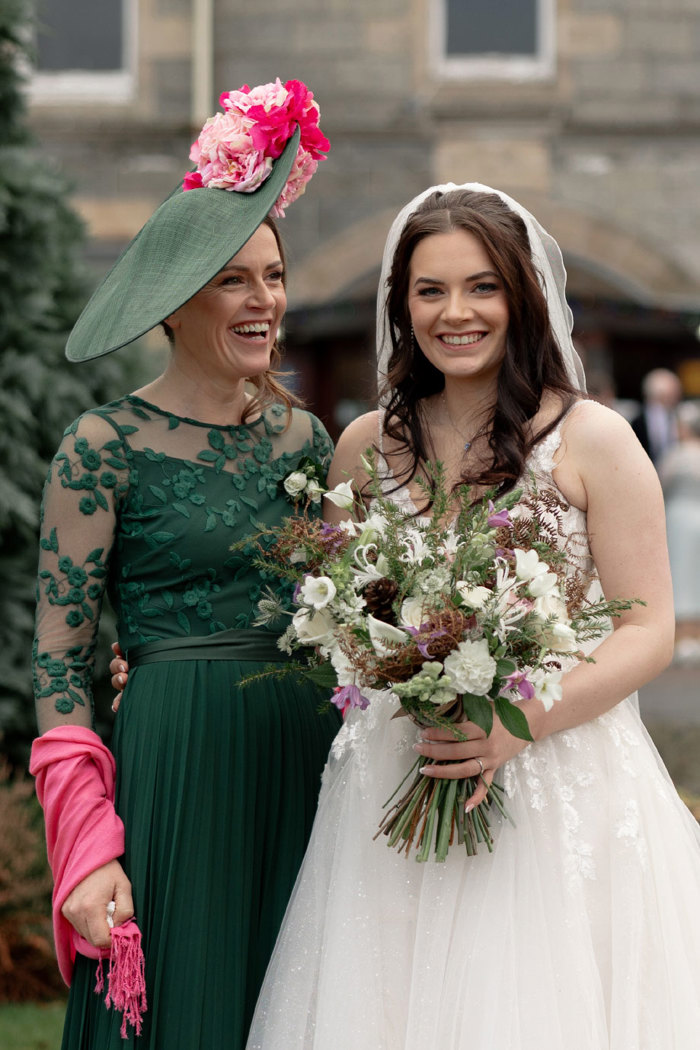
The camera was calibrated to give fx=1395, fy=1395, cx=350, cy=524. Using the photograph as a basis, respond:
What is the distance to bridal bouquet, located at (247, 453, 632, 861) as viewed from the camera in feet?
8.32

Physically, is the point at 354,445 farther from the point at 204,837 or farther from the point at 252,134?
the point at 204,837

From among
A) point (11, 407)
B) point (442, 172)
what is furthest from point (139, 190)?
point (11, 407)

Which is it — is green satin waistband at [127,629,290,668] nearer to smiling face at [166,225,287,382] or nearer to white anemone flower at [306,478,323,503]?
white anemone flower at [306,478,323,503]

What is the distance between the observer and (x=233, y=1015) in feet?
9.73

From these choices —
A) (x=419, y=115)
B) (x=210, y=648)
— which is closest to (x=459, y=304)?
(x=210, y=648)

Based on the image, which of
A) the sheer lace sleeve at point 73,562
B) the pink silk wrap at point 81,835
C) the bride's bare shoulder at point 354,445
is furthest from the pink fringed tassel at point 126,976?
the bride's bare shoulder at point 354,445

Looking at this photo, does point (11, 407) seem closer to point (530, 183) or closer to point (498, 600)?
point (498, 600)

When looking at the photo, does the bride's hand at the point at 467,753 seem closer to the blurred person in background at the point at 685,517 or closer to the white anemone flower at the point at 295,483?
the white anemone flower at the point at 295,483

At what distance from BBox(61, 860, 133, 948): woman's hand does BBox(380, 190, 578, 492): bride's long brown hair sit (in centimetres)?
108

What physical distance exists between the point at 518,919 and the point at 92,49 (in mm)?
11830

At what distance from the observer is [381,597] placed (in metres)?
2.62

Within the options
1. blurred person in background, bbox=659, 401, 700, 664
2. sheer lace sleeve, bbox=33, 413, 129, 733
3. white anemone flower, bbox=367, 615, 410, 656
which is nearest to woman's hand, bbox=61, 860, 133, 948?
sheer lace sleeve, bbox=33, 413, 129, 733

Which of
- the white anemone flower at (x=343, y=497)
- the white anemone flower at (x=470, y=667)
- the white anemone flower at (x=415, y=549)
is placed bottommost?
the white anemone flower at (x=470, y=667)

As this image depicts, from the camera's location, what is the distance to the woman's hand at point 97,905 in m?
2.84
